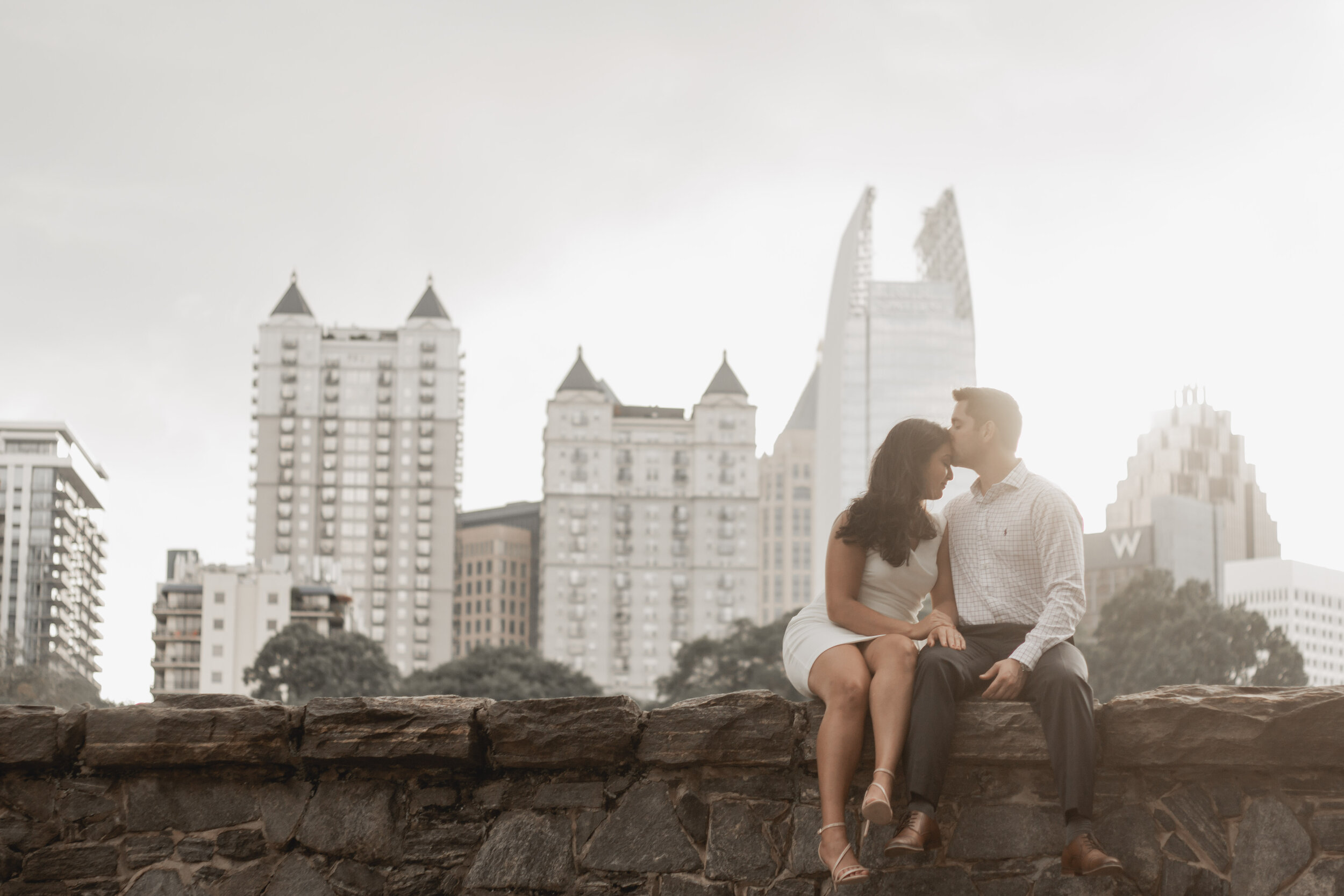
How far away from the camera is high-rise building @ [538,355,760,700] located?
122562mm

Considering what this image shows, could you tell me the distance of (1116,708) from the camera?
4.08 m

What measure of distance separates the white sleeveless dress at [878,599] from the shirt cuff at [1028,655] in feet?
1.31

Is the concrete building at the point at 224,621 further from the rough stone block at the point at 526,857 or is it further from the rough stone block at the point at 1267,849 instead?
the rough stone block at the point at 1267,849

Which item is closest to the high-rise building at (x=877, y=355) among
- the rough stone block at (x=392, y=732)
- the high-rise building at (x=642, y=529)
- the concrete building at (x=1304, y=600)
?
the high-rise building at (x=642, y=529)

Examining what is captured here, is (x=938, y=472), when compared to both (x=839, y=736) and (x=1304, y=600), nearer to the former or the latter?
(x=839, y=736)

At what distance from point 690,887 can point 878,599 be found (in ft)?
3.59

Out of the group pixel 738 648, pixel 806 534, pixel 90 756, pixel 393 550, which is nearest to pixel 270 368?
pixel 393 550

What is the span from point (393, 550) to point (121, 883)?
120 m

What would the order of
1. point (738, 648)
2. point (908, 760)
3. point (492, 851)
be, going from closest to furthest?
point (908, 760)
point (492, 851)
point (738, 648)

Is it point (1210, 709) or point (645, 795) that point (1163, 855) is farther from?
point (645, 795)

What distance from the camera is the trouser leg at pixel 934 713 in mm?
3910

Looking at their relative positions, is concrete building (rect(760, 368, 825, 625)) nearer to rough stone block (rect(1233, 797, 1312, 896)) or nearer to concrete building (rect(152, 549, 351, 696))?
concrete building (rect(152, 549, 351, 696))

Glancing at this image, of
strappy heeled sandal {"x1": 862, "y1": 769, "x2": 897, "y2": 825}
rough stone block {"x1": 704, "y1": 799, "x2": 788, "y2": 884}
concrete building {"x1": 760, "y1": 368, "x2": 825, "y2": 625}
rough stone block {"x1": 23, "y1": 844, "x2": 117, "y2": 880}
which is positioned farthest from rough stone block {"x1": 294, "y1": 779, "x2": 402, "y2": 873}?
concrete building {"x1": 760, "y1": 368, "x2": 825, "y2": 625}

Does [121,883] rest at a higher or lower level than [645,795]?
lower
